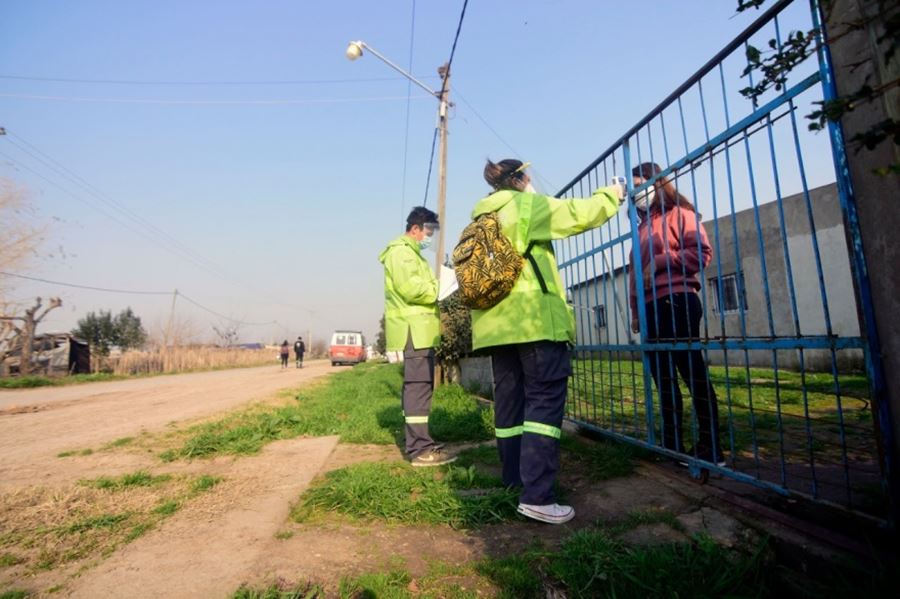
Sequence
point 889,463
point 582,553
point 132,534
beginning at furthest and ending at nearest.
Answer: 1. point 132,534
2. point 582,553
3. point 889,463

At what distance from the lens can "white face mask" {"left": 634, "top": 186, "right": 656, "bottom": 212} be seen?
3087 mm

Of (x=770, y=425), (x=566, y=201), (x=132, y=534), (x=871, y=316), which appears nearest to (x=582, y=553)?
(x=871, y=316)

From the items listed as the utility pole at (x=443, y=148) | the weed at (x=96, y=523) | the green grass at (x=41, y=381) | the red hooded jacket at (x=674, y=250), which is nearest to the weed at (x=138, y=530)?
the weed at (x=96, y=523)

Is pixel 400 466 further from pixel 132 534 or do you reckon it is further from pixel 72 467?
pixel 72 467

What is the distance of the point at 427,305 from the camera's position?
4.21 metres

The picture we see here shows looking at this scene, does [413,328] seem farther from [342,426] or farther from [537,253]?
[342,426]

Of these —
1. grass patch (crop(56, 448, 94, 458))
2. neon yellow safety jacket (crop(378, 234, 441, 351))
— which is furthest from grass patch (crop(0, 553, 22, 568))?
grass patch (crop(56, 448, 94, 458))

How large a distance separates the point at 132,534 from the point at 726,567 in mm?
2775

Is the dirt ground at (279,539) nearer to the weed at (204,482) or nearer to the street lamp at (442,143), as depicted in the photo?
the weed at (204,482)

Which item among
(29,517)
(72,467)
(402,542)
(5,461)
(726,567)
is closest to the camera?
(726,567)

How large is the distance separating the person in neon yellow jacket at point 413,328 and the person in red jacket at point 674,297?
170 cm

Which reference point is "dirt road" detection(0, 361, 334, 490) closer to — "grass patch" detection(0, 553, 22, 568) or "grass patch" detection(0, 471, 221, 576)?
"grass patch" detection(0, 471, 221, 576)

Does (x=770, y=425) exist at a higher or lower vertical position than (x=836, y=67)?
lower

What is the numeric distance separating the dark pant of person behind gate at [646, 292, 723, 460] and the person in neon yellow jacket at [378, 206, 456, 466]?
166 cm
